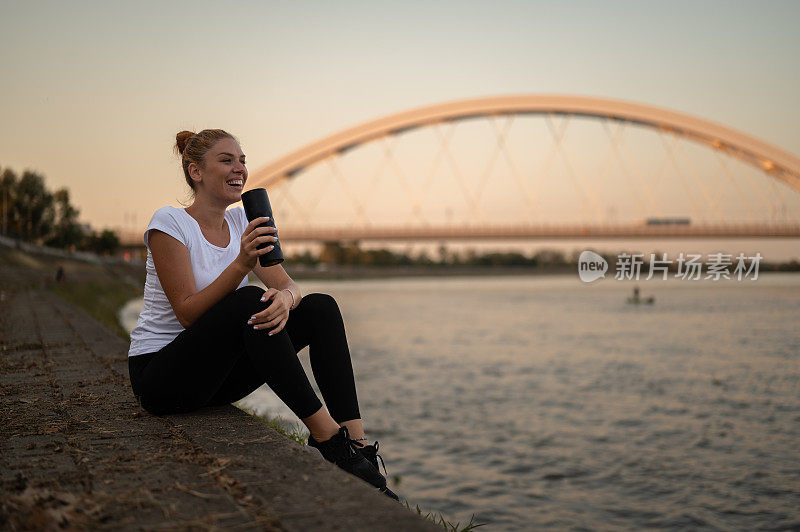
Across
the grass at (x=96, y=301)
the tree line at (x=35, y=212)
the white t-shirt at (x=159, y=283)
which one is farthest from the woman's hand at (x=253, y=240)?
the tree line at (x=35, y=212)

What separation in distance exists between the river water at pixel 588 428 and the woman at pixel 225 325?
3802 mm

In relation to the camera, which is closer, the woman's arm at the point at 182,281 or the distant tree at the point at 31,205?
the woman's arm at the point at 182,281

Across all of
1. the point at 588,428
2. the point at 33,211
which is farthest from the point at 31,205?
the point at 588,428

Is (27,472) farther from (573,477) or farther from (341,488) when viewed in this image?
(573,477)

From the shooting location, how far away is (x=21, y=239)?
45969 millimetres

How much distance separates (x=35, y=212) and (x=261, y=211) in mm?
46759

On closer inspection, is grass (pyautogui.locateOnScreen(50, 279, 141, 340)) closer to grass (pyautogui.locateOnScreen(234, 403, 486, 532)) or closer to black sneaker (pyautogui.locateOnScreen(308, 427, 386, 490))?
grass (pyautogui.locateOnScreen(234, 403, 486, 532))

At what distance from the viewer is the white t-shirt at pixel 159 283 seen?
2.68 meters

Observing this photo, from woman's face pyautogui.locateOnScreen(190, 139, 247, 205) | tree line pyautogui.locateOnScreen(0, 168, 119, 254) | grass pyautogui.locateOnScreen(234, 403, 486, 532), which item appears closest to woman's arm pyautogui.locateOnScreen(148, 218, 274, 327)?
woman's face pyautogui.locateOnScreen(190, 139, 247, 205)

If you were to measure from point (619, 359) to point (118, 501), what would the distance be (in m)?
17.3

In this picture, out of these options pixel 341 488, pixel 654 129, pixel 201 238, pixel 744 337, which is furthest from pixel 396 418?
pixel 654 129

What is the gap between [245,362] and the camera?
9.16 feet

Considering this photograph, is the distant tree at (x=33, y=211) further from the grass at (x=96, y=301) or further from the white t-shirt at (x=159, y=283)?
the white t-shirt at (x=159, y=283)

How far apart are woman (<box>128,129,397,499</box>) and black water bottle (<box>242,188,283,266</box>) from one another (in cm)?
3
